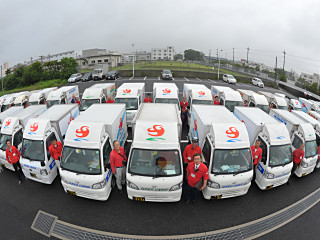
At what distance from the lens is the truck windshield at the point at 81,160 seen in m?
5.40

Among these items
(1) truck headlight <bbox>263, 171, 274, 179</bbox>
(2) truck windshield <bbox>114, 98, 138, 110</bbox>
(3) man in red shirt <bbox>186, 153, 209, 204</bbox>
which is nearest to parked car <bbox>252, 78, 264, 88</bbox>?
(2) truck windshield <bbox>114, 98, 138, 110</bbox>

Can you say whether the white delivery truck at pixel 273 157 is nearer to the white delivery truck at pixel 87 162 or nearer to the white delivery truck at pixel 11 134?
the white delivery truck at pixel 87 162

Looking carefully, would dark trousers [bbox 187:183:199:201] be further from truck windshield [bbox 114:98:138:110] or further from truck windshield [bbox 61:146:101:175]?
truck windshield [bbox 114:98:138:110]

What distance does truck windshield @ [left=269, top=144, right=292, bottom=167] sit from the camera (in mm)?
6086

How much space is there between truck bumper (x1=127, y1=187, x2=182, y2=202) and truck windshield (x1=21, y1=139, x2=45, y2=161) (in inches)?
137

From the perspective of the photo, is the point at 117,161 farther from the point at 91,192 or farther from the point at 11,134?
the point at 11,134

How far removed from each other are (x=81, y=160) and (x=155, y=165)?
2.37 metres

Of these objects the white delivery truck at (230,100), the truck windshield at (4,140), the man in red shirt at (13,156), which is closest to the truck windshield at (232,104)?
the white delivery truck at (230,100)

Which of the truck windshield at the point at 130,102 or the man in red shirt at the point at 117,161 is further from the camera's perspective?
the truck windshield at the point at 130,102

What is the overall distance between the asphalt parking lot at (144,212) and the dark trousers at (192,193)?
0.90 ft

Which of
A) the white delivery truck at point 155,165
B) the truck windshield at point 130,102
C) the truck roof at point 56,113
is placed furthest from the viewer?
the truck windshield at point 130,102

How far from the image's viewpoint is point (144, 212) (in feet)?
18.2

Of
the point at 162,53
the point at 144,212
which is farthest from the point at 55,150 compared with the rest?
the point at 162,53

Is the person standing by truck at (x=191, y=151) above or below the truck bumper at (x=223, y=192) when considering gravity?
above
